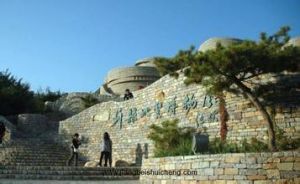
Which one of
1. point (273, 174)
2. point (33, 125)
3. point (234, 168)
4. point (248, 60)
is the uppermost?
point (248, 60)

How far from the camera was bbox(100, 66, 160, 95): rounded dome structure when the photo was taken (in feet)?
97.5

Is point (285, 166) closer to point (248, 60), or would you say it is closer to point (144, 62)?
point (248, 60)

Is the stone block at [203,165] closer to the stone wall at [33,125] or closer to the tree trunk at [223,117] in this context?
the tree trunk at [223,117]

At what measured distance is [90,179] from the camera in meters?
13.8

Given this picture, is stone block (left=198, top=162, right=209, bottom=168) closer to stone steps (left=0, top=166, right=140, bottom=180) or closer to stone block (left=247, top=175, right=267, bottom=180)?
stone block (left=247, top=175, right=267, bottom=180)

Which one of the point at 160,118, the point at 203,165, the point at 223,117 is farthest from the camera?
the point at 160,118

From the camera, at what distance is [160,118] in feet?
58.3

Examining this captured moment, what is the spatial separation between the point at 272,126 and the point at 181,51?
11.7 feet

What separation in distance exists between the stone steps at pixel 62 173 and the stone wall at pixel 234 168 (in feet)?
10.7

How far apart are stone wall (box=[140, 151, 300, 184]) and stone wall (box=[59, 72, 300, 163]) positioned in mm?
3314

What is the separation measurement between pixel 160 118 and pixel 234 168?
844cm

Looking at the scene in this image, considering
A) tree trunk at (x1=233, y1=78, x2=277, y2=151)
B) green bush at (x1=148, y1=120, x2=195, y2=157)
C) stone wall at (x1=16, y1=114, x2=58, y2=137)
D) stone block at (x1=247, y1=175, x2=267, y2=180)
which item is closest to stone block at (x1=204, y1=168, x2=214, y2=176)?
stone block at (x1=247, y1=175, x2=267, y2=180)

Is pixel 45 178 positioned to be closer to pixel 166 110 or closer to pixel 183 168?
pixel 183 168

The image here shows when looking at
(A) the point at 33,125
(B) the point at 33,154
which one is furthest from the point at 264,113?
(A) the point at 33,125
